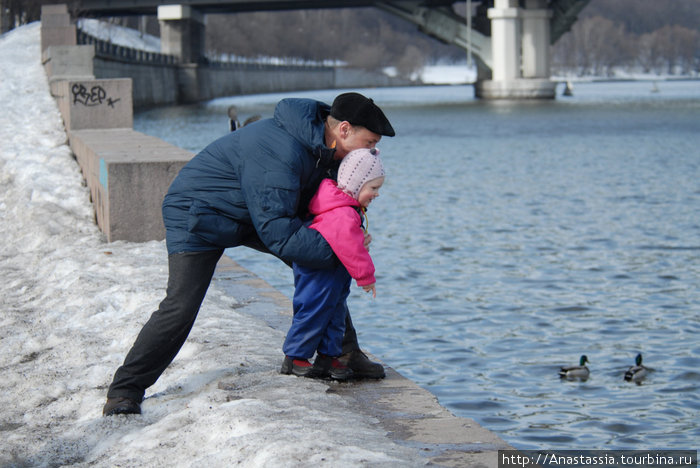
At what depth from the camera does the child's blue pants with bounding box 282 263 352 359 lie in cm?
484

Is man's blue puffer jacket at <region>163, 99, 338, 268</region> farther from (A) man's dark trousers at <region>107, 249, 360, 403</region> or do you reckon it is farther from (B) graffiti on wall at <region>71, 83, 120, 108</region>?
(B) graffiti on wall at <region>71, 83, 120, 108</region>

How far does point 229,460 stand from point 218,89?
93583mm

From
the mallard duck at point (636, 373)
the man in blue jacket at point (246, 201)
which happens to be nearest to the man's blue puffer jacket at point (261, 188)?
the man in blue jacket at point (246, 201)

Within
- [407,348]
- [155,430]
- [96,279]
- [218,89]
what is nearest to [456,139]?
[407,348]

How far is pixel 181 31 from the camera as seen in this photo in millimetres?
83562

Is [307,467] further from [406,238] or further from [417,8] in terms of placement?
[417,8]

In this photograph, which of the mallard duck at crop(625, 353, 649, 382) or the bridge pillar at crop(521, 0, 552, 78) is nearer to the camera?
the mallard duck at crop(625, 353, 649, 382)

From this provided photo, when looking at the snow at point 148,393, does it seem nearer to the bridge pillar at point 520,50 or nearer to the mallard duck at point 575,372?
the mallard duck at point 575,372

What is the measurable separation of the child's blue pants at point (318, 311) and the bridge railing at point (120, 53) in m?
42.0

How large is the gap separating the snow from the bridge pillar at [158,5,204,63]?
73561 millimetres

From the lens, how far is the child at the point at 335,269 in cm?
470

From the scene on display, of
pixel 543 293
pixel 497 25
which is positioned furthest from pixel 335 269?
pixel 497 25

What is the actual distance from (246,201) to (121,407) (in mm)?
1124

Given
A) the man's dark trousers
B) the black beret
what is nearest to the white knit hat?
the black beret
